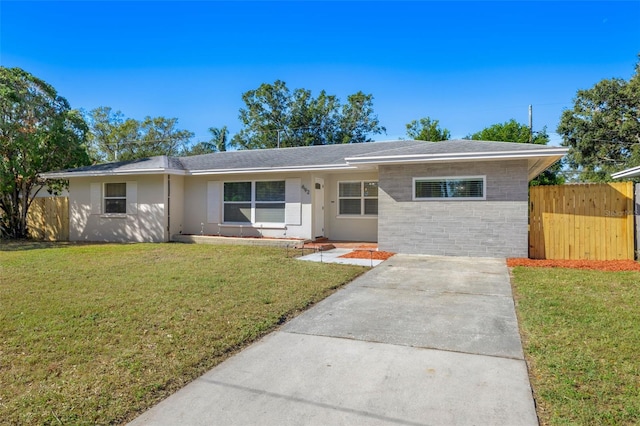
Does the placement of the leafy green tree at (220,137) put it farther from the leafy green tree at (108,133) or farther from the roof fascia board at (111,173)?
the roof fascia board at (111,173)

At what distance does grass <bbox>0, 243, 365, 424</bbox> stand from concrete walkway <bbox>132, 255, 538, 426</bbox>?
0.34 m

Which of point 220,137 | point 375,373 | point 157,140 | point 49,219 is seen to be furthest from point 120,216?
point 220,137

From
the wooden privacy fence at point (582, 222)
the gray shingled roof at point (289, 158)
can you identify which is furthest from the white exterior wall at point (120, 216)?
the wooden privacy fence at point (582, 222)

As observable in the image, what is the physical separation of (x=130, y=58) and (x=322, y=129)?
19.7 metres

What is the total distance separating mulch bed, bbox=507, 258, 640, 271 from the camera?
830 cm

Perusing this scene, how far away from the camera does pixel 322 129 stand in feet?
116

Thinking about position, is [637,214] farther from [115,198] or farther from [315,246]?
[115,198]

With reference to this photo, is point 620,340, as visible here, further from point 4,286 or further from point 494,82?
point 494,82

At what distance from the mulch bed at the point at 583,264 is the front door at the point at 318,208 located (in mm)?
6018

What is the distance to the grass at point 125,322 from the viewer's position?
2.96 m

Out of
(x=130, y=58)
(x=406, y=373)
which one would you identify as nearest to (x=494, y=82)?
(x=130, y=58)

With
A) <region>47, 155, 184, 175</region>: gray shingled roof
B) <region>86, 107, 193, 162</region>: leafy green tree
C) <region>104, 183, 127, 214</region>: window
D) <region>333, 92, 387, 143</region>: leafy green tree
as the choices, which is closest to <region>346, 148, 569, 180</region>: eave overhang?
<region>47, 155, 184, 175</region>: gray shingled roof

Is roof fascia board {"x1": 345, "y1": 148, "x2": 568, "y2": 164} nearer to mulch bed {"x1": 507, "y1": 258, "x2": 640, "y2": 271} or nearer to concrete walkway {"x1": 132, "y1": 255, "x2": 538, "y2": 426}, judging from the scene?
mulch bed {"x1": 507, "y1": 258, "x2": 640, "y2": 271}

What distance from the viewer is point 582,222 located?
948cm
